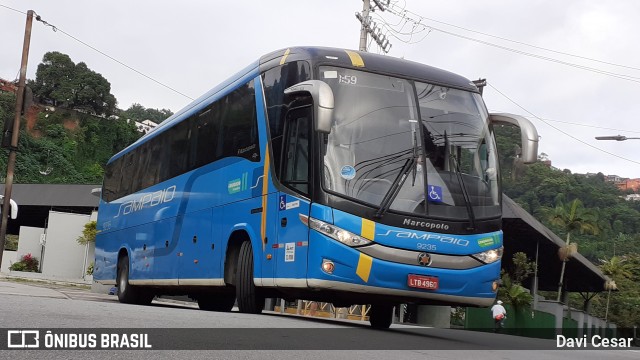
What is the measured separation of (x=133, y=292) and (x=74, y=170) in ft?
279

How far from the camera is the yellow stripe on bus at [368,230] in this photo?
9.61 m

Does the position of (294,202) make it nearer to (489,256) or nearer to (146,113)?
(489,256)

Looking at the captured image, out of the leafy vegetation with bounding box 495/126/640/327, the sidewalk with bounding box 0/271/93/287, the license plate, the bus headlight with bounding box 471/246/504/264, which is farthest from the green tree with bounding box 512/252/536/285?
the license plate

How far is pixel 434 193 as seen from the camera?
398 inches

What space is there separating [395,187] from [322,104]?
1455mm

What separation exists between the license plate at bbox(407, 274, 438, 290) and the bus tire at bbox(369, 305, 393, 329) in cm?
306

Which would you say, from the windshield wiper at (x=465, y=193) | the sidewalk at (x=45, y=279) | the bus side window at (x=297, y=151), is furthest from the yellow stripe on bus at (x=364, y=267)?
the sidewalk at (x=45, y=279)

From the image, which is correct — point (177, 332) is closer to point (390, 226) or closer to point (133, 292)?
point (390, 226)

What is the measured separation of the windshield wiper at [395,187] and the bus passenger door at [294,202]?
0.94 metres

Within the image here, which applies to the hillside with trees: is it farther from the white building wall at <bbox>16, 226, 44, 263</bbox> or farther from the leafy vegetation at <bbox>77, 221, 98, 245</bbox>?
the leafy vegetation at <bbox>77, 221, 98, 245</bbox>

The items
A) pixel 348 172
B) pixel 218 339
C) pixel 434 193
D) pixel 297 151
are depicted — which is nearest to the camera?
pixel 218 339

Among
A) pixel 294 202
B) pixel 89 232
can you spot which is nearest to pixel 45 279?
pixel 89 232

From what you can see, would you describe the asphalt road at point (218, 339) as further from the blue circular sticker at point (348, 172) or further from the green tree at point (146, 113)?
the green tree at point (146, 113)

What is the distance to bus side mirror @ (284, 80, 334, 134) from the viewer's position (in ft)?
30.5
